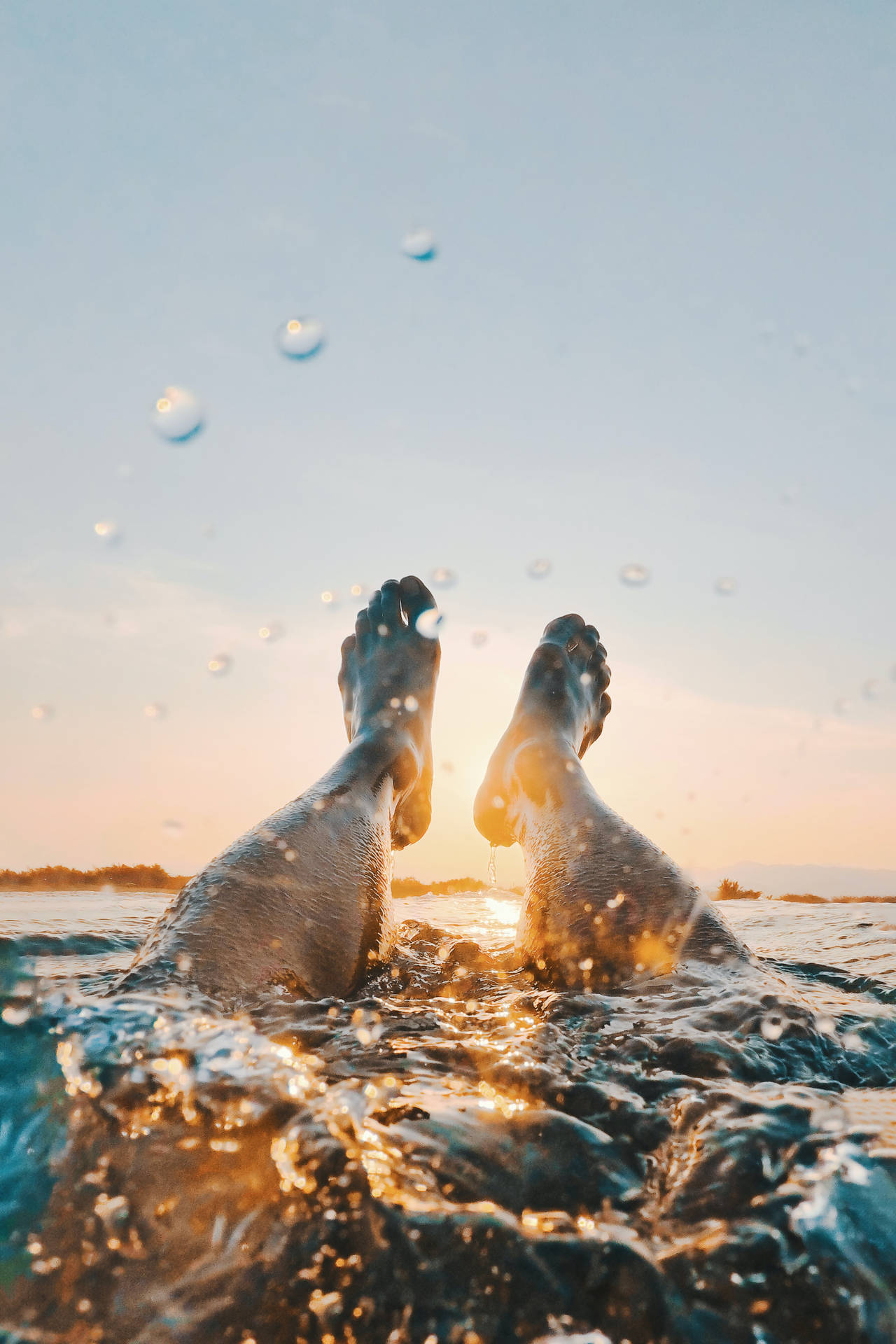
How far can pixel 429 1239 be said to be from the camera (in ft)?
2.44

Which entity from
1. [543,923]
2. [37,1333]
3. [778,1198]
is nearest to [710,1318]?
[778,1198]

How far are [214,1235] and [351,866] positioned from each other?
122cm

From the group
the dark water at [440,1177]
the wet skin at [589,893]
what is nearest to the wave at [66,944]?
the dark water at [440,1177]

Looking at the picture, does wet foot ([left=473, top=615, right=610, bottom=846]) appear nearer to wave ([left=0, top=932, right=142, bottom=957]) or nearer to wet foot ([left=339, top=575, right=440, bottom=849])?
wet foot ([left=339, top=575, right=440, bottom=849])

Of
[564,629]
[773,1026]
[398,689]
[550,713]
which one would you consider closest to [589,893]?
[773,1026]

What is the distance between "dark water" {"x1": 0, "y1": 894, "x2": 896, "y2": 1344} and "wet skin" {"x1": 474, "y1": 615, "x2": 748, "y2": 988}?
1.01 feet

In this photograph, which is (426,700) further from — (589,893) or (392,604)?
(589,893)

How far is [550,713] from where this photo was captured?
11.8ft

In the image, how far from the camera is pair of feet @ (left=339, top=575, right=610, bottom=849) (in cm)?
327

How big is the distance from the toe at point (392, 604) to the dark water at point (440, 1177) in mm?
2992

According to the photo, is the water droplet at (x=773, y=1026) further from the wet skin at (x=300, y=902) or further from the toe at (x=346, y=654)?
the toe at (x=346, y=654)

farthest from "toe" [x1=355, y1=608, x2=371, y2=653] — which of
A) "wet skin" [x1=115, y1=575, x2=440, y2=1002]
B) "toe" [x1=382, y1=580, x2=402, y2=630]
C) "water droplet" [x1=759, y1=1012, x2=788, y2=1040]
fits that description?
"water droplet" [x1=759, y1=1012, x2=788, y2=1040]

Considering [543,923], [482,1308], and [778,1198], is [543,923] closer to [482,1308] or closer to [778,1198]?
[778,1198]

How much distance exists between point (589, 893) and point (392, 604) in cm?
273
